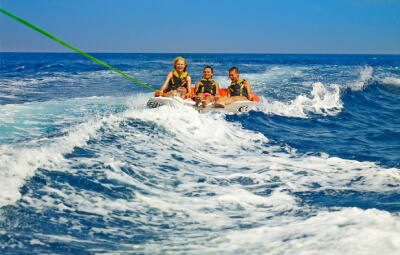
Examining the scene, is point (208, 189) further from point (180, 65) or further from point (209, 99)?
point (180, 65)

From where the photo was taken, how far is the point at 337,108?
10.2 metres

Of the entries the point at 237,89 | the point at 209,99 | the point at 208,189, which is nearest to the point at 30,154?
the point at 208,189

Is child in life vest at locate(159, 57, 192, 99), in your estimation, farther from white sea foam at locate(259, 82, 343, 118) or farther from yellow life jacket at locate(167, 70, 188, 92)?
A: white sea foam at locate(259, 82, 343, 118)

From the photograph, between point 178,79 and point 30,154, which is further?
point 178,79

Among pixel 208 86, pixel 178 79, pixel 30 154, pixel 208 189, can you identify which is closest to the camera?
pixel 208 189

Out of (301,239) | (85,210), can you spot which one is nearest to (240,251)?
(301,239)

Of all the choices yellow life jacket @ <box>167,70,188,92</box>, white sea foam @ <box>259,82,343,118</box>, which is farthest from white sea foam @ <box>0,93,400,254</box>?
white sea foam @ <box>259,82,343,118</box>

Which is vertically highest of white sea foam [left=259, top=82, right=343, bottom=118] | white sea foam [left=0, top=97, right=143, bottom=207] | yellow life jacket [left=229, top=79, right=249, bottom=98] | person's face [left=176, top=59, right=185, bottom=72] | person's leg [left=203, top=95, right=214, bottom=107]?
person's face [left=176, top=59, right=185, bottom=72]

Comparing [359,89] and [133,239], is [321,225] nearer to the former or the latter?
[133,239]

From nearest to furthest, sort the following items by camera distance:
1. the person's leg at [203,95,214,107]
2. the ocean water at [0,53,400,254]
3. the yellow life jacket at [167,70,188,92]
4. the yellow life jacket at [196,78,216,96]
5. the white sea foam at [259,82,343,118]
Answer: the ocean water at [0,53,400,254] < the person's leg at [203,95,214,107] < the yellow life jacket at [196,78,216,96] < the yellow life jacket at [167,70,188,92] < the white sea foam at [259,82,343,118]

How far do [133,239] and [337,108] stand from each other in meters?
8.91

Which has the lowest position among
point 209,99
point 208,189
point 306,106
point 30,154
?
point 208,189

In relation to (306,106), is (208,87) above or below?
above

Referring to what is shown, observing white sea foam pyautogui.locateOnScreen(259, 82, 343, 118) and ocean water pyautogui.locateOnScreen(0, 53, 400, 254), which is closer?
ocean water pyautogui.locateOnScreen(0, 53, 400, 254)
